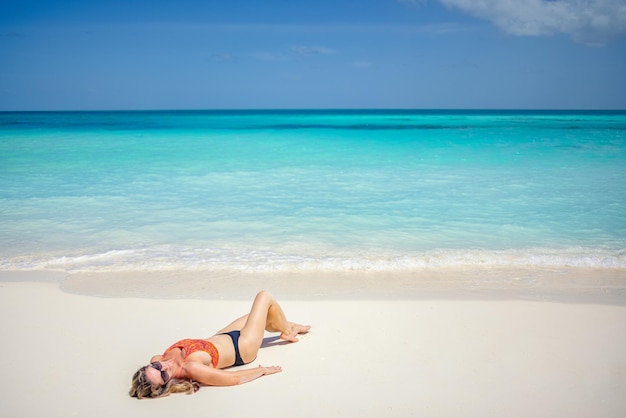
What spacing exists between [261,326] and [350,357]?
0.74 meters

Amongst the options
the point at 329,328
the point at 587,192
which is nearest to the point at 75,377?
the point at 329,328

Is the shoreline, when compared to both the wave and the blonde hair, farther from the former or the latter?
the blonde hair

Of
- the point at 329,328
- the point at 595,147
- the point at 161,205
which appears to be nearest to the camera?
the point at 329,328

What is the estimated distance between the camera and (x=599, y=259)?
6.12m

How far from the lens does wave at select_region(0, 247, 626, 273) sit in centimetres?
595

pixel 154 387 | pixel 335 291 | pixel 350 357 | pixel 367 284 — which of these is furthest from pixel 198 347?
pixel 367 284

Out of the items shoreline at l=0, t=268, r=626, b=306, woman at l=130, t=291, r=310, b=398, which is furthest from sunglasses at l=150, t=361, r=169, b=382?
shoreline at l=0, t=268, r=626, b=306

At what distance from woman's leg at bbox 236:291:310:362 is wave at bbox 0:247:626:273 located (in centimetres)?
184

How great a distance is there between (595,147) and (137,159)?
1850 cm

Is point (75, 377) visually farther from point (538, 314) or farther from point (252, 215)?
point (252, 215)

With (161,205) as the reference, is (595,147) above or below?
above

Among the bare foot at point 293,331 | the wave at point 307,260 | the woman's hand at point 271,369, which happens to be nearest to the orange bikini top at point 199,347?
the woman's hand at point 271,369

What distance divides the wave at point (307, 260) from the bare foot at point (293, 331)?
176 centimetres

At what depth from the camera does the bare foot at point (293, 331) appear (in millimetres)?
4012
